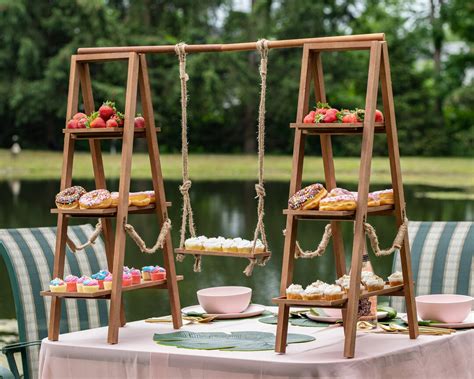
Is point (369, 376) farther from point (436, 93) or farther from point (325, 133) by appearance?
point (436, 93)

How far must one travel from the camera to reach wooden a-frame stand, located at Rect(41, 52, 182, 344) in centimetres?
374

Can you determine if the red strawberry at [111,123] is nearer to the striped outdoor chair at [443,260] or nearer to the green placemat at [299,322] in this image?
the green placemat at [299,322]

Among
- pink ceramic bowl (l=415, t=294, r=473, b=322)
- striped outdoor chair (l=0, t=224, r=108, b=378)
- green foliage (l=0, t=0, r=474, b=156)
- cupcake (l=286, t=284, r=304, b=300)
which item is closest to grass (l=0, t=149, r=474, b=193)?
green foliage (l=0, t=0, r=474, b=156)

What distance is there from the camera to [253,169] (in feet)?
97.6

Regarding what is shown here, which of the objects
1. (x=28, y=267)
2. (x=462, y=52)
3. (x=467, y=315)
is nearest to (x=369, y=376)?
(x=467, y=315)

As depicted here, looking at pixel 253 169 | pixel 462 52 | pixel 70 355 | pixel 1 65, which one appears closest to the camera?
pixel 70 355

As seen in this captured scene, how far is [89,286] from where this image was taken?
369 cm

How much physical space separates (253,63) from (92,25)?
5.26m

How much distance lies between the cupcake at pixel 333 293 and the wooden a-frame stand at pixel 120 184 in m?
0.68

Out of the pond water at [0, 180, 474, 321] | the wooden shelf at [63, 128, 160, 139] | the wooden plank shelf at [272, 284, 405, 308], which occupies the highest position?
the wooden shelf at [63, 128, 160, 139]

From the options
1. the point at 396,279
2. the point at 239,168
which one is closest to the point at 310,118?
the point at 396,279

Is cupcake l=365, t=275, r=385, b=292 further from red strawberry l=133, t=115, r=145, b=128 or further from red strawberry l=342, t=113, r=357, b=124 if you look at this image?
red strawberry l=133, t=115, r=145, b=128

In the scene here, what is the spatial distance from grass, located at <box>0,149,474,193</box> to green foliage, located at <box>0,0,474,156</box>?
0.96m

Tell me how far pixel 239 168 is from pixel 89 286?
26.6 meters
